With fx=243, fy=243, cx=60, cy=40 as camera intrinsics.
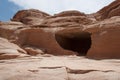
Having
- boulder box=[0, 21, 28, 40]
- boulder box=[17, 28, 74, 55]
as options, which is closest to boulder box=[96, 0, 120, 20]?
boulder box=[17, 28, 74, 55]

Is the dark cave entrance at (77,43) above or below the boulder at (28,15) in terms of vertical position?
below

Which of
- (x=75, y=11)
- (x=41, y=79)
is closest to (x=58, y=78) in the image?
(x=41, y=79)

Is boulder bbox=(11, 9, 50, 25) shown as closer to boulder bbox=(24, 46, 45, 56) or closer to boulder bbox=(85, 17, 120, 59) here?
boulder bbox=(24, 46, 45, 56)

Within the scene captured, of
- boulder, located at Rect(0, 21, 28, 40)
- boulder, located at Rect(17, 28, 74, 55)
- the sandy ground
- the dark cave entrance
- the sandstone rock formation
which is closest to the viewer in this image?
the sandy ground

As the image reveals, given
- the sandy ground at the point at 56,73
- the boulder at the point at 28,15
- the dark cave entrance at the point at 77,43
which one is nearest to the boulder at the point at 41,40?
the dark cave entrance at the point at 77,43

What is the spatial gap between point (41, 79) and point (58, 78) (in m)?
0.39

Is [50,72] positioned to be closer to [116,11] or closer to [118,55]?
[118,55]

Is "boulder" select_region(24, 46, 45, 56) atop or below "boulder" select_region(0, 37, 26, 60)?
below

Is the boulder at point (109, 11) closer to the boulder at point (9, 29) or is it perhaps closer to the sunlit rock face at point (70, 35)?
the sunlit rock face at point (70, 35)

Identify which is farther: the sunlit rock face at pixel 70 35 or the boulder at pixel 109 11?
the boulder at pixel 109 11

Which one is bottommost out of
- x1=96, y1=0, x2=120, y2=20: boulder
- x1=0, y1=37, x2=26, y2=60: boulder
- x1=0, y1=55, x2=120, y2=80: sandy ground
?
x1=0, y1=55, x2=120, y2=80: sandy ground

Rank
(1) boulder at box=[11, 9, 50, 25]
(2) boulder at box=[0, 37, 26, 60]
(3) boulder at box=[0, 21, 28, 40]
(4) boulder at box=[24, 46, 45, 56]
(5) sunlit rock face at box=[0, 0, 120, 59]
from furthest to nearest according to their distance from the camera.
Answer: (1) boulder at box=[11, 9, 50, 25] → (3) boulder at box=[0, 21, 28, 40] → (4) boulder at box=[24, 46, 45, 56] → (5) sunlit rock face at box=[0, 0, 120, 59] → (2) boulder at box=[0, 37, 26, 60]

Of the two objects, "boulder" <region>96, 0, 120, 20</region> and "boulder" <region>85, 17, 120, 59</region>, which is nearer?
"boulder" <region>85, 17, 120, 59</region>

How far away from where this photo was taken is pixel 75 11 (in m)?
18.6
